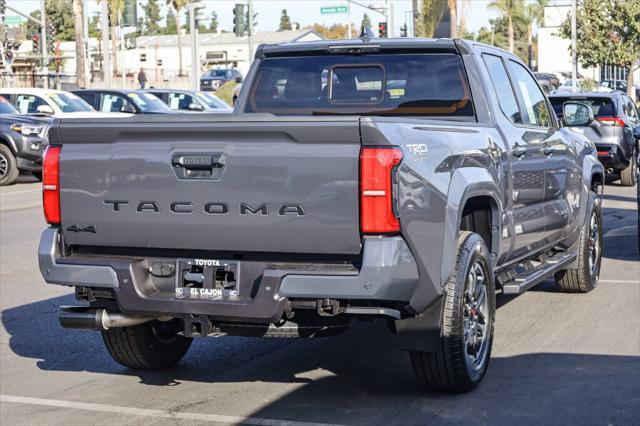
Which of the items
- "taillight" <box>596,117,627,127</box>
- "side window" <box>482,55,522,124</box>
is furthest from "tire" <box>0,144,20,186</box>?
"side window" <box>482,55,522,124</box>

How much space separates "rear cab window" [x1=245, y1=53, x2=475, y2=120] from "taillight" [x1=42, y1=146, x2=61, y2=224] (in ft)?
7.45

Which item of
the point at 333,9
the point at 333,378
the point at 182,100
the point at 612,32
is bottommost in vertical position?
the point at 333,378

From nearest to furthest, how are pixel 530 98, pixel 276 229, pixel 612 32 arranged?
pixel 276 229, pixel 530 98, pixel 612 32

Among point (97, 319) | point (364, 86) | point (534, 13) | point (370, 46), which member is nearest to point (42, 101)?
point (364, 86)

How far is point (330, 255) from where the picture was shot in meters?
5.68

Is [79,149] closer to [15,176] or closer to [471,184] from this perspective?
[471,184]

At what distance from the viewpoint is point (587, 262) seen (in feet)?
31.6

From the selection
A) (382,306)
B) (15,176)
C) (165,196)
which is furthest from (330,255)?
(15,176)

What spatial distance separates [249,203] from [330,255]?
0.49 meters

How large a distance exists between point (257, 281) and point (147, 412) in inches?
44.4

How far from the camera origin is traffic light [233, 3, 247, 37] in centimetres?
4475

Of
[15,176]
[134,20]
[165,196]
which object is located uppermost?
[134,20]

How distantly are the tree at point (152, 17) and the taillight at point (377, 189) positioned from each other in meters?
176

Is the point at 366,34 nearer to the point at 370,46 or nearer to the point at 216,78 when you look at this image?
the point at 370,46
